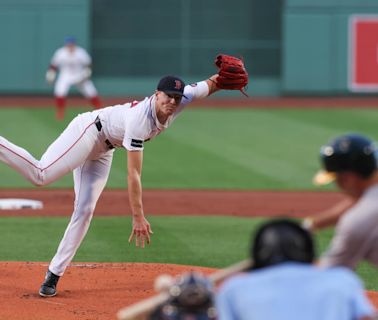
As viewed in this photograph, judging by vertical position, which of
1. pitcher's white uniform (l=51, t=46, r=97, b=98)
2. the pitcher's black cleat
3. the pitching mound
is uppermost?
pitcher's white uniform (l=51, t=46, r=97, b=98)

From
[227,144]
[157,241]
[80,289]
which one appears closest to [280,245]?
[80,289]

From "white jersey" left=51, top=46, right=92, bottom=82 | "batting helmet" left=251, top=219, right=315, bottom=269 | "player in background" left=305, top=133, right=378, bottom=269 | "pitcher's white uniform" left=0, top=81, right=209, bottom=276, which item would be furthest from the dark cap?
"white jersey" left=51, top=46, right=92, bottom=82

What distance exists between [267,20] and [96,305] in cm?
2228

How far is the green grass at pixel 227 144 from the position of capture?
15883 mm

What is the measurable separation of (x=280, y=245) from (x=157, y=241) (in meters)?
7.07

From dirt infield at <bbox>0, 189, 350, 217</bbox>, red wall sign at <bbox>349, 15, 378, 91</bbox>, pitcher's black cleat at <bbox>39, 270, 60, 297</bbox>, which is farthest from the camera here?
red wall sign at <bbox>349, 15, 378, 91</bbox>

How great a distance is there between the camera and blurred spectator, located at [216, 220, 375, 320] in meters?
3.51

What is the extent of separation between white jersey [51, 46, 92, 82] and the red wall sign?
25.0 ft

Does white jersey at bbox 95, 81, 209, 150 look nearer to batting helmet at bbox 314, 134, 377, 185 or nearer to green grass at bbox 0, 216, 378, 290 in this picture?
green grass at bbox 0, 216, 378, 290

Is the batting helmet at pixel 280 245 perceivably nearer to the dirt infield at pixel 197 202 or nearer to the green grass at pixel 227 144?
the dirt infield at pixel 197 202

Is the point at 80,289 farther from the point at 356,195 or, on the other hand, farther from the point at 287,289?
the point at 287,289

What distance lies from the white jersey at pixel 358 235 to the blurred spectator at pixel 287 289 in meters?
0.48

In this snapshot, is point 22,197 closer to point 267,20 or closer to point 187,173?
point 187,173

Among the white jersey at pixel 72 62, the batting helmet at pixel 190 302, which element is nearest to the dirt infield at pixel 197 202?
the batting helmet at pixel 190 302
